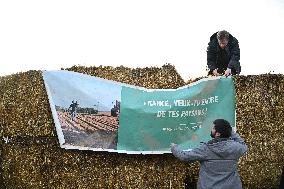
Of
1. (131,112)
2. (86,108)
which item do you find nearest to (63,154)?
(86,108)

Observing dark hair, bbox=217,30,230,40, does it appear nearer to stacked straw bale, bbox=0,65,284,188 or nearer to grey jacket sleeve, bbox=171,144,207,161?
stacked straw bale, bbox=0,65,284,188

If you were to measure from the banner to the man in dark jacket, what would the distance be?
2.07ft

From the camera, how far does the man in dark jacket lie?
31.4 ft

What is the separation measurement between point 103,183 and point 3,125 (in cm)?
207

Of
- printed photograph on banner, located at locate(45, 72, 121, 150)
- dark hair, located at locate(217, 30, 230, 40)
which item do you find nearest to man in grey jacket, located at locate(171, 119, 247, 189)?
printed photograph on banner, located at locate(45, 72, 121, 150)

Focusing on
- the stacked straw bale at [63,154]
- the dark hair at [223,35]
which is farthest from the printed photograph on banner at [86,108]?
the dark hair at [223,35]

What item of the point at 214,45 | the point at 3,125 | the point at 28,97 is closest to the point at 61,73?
the point at 28,97

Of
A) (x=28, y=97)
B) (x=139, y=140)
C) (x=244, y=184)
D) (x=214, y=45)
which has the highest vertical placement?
(x=214, y=45)

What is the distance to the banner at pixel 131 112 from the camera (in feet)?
29.5

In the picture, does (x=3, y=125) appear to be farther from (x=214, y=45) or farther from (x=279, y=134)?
(x=279, y=134)

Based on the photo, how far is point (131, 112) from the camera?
9.09m

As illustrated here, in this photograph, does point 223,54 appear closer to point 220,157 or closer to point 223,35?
point 223,35

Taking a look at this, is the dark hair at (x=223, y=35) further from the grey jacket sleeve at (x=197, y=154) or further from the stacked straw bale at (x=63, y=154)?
the grey jacket sleeve at (x=197, y=154)

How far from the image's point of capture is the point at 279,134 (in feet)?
32.2
